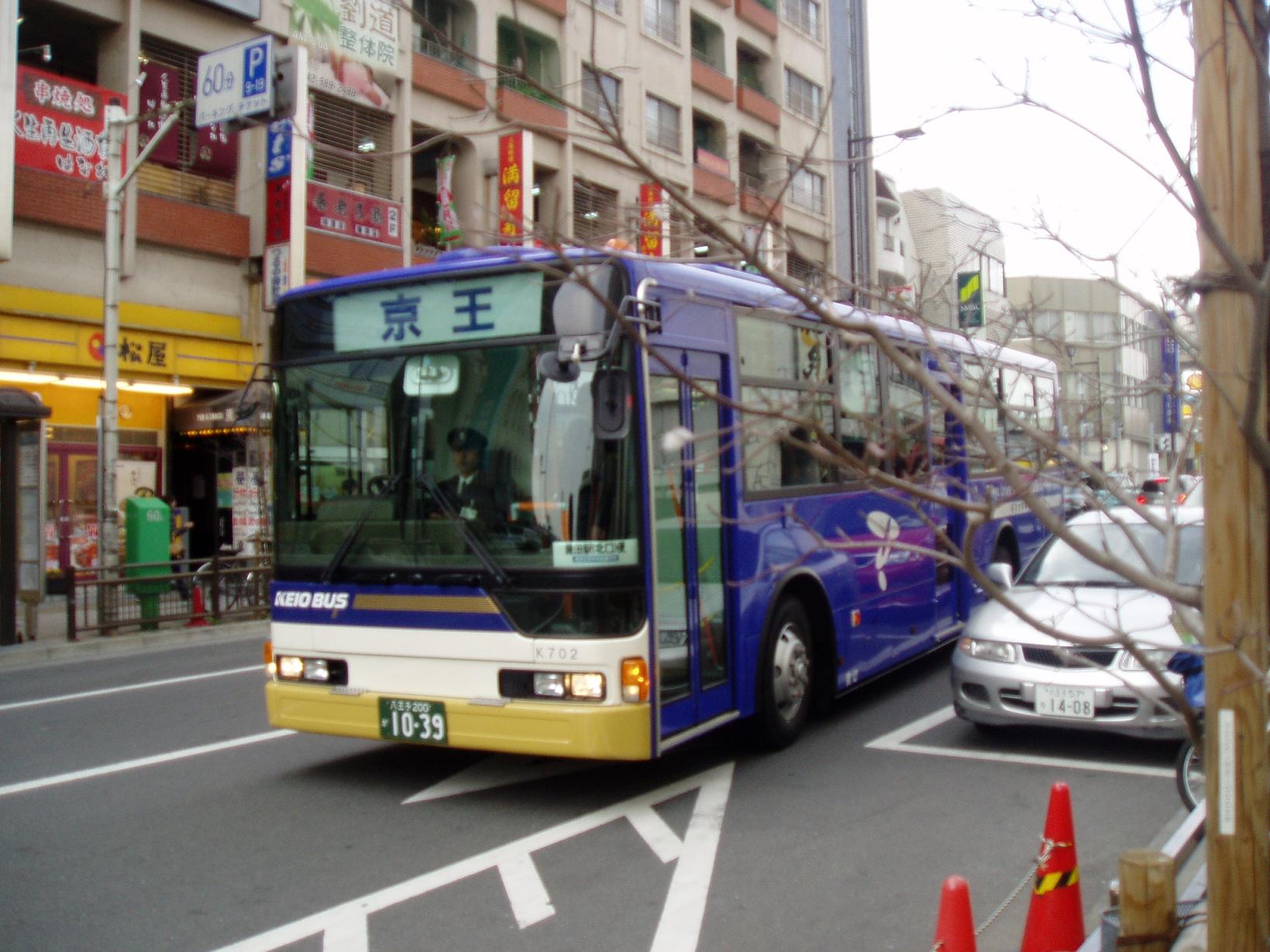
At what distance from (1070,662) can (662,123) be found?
98.5 feet

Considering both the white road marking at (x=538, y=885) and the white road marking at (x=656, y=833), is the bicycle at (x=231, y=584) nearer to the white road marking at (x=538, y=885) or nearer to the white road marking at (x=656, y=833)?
the white road marking at (x=538, y=885)

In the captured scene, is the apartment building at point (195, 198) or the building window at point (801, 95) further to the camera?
the building window at point (801, 95)

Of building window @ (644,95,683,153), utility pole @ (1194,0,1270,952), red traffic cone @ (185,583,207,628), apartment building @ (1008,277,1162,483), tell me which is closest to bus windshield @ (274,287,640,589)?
apartment building @ (1008,277,1162,483)

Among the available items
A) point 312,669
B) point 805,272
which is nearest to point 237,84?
point 312,669

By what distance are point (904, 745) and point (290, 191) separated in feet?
57.4

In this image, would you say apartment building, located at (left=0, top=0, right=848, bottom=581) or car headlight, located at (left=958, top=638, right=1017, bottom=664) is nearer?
car headlight, located at (left=958, top=638, right=1017, bottom=664)

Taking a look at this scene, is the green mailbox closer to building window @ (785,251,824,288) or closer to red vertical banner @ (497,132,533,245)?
red vertical banner @ (497,132,533,245)

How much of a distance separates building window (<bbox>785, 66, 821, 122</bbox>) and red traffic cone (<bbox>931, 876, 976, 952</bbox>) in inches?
1571

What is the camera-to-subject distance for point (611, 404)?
6.03 m

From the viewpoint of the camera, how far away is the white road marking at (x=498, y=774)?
7.20 metres

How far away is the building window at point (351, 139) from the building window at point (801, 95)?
20.1 meters

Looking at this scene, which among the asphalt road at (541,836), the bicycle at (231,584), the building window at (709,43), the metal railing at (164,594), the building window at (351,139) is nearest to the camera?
the asphalt road at (541,836)

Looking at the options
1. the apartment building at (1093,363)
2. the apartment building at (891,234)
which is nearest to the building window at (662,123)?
the apartment building at (891,234)

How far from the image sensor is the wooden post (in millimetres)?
3178
